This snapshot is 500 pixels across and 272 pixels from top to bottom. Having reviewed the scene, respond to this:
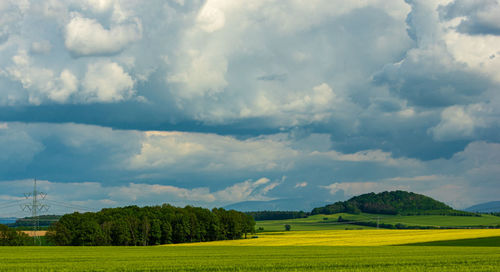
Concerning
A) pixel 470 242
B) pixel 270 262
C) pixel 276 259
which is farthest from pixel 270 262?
pixel 470 242

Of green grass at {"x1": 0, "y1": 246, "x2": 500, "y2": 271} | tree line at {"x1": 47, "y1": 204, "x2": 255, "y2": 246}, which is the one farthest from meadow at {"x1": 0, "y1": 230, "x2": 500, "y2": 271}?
tree line at {"x1": 47, "y1": 204, "x2": 255, "y2": 246}

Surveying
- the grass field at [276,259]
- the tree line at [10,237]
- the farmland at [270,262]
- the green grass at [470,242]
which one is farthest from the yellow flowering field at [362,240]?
the farmland at [270,262]

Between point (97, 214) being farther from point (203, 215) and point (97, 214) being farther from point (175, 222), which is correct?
point (203, 215)

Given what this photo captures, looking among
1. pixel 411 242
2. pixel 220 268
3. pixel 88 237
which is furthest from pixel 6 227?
pixel 220 268

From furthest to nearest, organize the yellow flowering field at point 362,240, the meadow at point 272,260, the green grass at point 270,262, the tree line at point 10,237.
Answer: the tree line at point 10,237 → the yellow flowering field at point 362,240 → the meadow at point 272,260 → the green grass at point 270,262

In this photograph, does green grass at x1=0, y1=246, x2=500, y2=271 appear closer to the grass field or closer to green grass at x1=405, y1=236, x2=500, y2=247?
the grass field

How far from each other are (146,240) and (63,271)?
4122 inches

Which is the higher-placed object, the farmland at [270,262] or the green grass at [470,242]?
the farmland at [270,262]

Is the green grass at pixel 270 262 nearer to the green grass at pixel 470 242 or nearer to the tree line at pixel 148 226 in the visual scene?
the green grass at pixel 470 242

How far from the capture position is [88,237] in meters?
132

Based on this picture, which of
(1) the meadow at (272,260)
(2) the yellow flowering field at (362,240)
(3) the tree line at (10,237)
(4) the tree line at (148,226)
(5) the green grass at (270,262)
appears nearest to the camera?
(5) the green grass at (270,262)

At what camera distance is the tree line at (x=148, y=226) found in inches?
5212

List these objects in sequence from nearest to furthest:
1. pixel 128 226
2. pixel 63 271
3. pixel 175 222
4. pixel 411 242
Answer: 1. pixel 63 271
2. pixel 411 242
3. pixel 128 226
4. pixel 175 222

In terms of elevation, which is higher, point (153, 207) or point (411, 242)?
point (153, 207)
